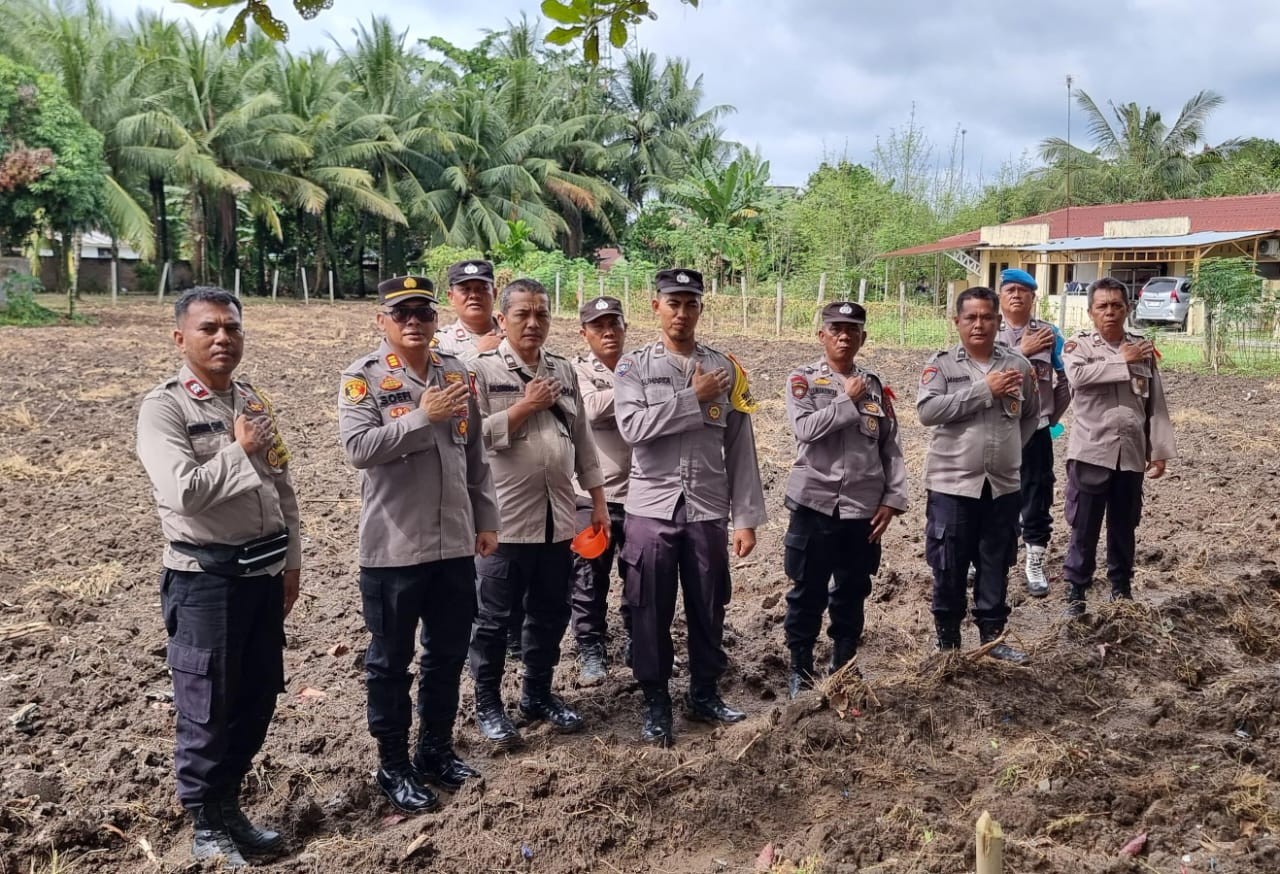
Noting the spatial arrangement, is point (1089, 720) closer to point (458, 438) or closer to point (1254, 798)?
point (1254, 798)

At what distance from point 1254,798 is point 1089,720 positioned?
0.91 m

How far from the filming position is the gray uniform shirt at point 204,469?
9.00ft

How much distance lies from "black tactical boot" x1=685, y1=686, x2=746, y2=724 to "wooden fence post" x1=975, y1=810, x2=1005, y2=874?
6.59 feet

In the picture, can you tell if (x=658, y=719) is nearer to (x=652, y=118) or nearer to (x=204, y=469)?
(x=204, y=469)

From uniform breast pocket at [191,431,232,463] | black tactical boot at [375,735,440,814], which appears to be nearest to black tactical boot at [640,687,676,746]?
black tactical boot at [375,735,440,814]

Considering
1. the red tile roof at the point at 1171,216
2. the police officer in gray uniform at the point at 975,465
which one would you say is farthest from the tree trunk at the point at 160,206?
the police officer in gray uniform at the point at 975,465

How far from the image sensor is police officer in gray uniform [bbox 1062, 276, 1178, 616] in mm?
4875

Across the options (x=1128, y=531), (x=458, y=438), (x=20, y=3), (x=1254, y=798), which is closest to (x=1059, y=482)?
(x=1128, y=531)

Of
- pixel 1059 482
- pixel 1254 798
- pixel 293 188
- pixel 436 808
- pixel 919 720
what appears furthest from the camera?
pixel 293 188

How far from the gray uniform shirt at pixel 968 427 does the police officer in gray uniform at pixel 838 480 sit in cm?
25

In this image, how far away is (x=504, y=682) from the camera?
434cm

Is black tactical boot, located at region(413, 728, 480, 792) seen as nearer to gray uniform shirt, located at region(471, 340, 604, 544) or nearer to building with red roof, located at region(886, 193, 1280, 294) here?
gray uniform shirt, located at region(471, 340, 604, 544)

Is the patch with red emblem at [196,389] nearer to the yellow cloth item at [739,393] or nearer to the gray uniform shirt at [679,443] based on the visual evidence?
the gray uniform shirt at [679,443]

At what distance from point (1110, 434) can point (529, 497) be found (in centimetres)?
286
